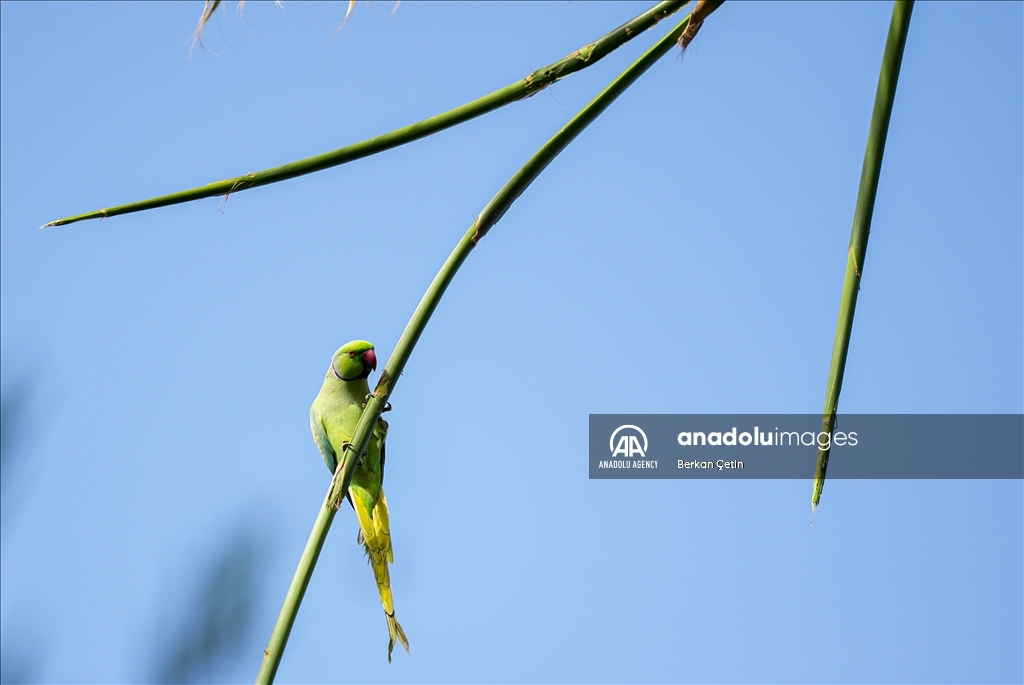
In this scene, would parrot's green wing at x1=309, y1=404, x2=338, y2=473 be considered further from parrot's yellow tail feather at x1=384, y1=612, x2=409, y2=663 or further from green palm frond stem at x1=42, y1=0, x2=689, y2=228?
green palm frond stem at x1=42, y1=0, x2=689, y2=228

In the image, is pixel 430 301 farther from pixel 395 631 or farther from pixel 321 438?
pixel 321 438

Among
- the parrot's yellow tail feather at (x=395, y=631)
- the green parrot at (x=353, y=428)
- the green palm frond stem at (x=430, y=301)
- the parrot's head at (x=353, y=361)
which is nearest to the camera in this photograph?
the green palm frond stem at (x=430, y=301)

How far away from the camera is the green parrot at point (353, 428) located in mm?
1952

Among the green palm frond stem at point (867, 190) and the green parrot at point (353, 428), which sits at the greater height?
the green palm frond stem at point (867, 190)

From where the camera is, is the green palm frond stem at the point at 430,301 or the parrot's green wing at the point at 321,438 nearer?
the green palm frond stem at the point at 430,301

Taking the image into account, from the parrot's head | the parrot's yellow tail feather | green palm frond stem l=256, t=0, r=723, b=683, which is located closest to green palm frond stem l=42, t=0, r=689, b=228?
green palm frond stem l=256, t=0, r=723, b=683

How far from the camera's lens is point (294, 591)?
546 millimetres

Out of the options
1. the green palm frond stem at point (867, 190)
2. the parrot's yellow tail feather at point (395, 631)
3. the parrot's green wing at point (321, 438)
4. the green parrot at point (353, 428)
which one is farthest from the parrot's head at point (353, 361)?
the green palm frond stem at point (867, 190)

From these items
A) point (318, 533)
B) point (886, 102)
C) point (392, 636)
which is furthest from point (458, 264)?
point (392, 636)

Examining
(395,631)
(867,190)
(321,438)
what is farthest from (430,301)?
(321,438)

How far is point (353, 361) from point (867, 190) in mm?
1670

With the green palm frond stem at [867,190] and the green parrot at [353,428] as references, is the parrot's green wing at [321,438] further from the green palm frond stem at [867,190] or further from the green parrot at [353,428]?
the green palm frond stem at [867,190]

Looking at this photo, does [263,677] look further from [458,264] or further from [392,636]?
[392,636]

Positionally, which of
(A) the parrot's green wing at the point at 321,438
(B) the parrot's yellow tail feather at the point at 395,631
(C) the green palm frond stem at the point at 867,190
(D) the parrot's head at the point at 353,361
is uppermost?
(C) the green palm frond stem at the point at 867,190
